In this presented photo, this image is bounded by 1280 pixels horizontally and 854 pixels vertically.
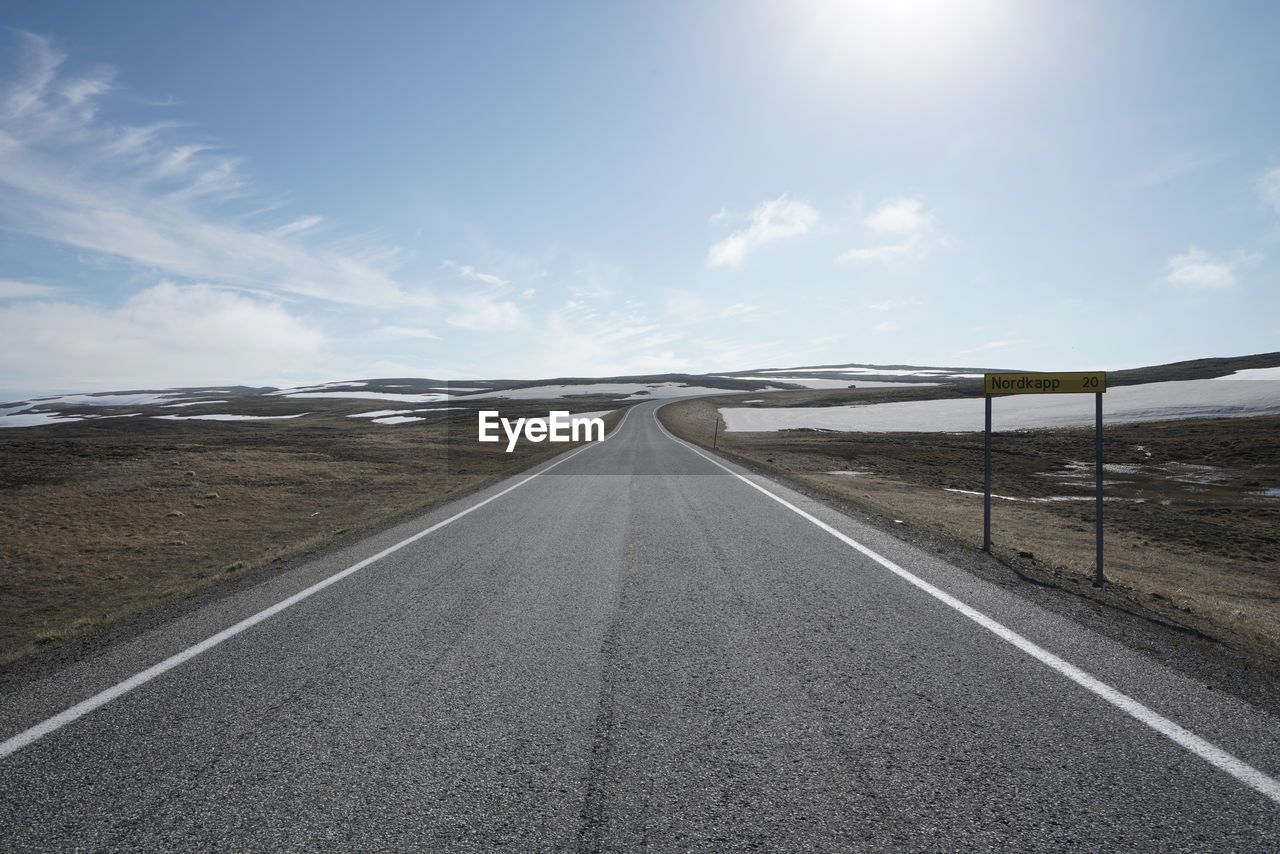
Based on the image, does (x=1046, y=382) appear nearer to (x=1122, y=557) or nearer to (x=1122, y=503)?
(x=1122, y=557)

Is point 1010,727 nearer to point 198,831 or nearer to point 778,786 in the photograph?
point 778,786

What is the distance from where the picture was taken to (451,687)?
388 cm

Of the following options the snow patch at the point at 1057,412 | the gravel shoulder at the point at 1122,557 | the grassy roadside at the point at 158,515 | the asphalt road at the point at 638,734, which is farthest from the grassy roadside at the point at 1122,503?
the grassy roadside at the point at 158,515

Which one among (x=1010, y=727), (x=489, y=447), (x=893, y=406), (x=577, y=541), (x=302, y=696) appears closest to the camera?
(x=1010, y=727)

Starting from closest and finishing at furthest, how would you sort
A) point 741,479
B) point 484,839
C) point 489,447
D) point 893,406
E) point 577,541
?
point 484,839, point 577,541, point 741,479, point 489,447, point 893,406

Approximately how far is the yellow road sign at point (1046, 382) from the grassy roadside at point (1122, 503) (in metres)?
2.11

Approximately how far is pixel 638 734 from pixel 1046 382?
667 centimetres

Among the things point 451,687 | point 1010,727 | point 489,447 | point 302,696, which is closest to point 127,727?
point 302,696

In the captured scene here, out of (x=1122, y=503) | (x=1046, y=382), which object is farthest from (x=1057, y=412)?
(x=1046, y=382)

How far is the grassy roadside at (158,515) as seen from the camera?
7566mm

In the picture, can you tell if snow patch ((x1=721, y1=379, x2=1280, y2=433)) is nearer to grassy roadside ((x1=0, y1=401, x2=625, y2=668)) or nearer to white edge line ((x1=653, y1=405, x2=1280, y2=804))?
grassy roadside ((x1=0, y1=401, x2=625, y2=668))

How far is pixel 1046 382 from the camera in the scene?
288 inches

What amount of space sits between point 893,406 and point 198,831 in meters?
67.0

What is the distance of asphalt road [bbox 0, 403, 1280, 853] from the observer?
251 cm
